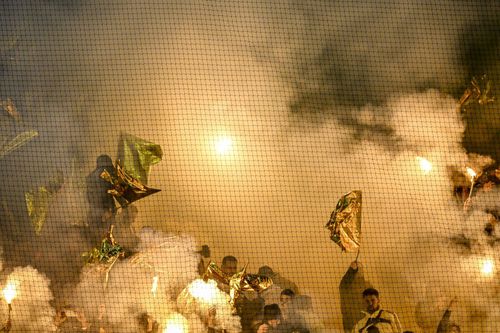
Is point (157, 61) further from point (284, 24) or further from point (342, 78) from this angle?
point (342, 78)

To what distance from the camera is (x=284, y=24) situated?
238 inches

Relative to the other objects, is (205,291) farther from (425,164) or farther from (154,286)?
(425,164)

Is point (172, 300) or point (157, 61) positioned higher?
point (157, 61)

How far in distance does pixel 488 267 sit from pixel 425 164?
0.96 m

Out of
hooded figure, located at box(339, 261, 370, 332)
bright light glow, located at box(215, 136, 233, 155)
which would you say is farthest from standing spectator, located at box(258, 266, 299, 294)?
bright light glow, located at box(215, 136, 233, 155)

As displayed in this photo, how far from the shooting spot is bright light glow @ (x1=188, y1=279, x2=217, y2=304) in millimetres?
5497

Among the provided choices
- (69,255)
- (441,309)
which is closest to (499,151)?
(441,309)

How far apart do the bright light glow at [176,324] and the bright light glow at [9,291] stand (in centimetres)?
121

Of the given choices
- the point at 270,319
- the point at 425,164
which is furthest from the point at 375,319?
the point at 425,164

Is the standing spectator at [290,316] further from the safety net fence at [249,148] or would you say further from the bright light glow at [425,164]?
the bright light glow at [425,164]

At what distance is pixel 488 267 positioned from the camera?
18.4 ft

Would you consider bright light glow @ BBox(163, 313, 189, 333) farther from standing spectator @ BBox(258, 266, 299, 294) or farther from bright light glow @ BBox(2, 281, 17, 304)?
bright light glow @ BBox(2, 281, 17, 304)

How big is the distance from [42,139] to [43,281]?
1153mm

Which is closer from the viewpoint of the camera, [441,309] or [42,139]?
[441,309]
